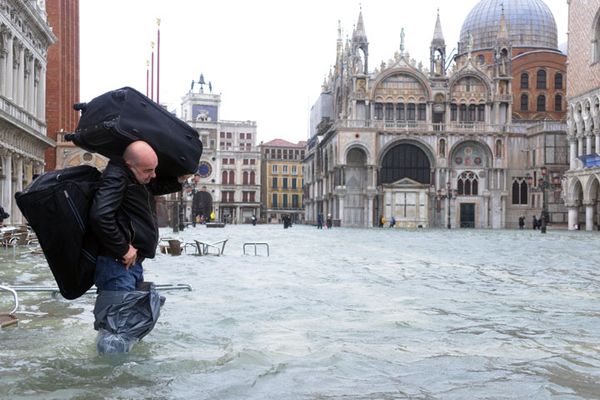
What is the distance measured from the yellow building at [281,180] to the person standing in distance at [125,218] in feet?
350

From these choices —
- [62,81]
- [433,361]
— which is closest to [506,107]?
[62,81]

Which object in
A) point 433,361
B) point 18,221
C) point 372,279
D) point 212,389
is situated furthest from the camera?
point 18,221

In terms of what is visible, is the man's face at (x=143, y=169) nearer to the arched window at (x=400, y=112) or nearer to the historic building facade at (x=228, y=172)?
the arched window at (x=400, y=112)

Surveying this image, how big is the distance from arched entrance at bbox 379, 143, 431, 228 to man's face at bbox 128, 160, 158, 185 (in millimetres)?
56576

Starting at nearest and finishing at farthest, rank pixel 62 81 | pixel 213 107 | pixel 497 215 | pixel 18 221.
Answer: pixel 18 221
pixel 62 81
pixel 497 215
pixel 213 107

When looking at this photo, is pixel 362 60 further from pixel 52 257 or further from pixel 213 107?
pixel 52 257

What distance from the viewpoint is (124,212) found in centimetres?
499

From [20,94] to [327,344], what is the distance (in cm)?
2935

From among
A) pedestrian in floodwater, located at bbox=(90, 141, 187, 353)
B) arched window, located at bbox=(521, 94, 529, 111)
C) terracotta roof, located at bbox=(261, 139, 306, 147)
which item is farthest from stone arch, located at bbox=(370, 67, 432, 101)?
pedestrian in floodwater, located at bbox=(90, 141, 187, 353)

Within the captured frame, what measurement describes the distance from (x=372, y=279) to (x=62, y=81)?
1510 inches

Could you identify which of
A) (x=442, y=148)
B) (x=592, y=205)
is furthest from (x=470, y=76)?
(x=592, y=205)

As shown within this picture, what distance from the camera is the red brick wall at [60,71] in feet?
144

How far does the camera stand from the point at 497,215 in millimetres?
62781

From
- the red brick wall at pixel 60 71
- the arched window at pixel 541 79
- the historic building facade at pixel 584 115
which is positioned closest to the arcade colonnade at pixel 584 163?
the historic building facade at pixel 584 115
